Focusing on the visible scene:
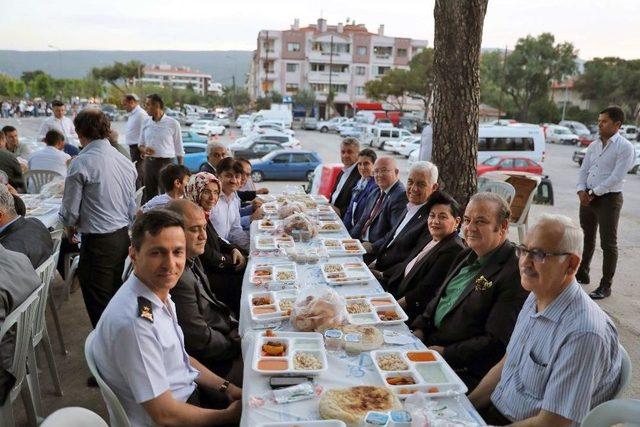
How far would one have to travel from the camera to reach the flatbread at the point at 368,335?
7.87ft

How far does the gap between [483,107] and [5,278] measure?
53.9m

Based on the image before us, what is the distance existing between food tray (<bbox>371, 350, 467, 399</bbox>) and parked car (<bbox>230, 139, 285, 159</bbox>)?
16.6 metres

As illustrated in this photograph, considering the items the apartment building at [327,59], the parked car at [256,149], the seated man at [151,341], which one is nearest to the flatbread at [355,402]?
the seated man at [151,341]

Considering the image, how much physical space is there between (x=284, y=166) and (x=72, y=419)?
578 inches

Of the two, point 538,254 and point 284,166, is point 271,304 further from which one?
point 284,166

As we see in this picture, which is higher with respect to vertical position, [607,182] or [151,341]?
[607,182]

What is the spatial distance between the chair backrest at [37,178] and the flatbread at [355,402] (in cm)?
627

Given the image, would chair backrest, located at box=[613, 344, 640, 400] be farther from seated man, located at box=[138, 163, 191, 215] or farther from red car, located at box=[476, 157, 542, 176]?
red car, located at box=[476, 157, 542, 176]

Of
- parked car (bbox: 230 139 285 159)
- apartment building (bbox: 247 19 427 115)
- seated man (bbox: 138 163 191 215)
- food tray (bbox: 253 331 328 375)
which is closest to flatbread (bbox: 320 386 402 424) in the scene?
food tray (bbox: 253 331 328 375)

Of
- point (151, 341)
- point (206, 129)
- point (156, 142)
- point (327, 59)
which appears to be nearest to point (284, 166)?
point (156, 142)

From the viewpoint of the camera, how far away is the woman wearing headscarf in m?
3.99

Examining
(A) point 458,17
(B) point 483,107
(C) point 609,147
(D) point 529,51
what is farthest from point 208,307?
(B) point 483,107

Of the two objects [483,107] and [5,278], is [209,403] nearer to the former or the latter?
[5,278]

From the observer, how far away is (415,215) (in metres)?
4.03
